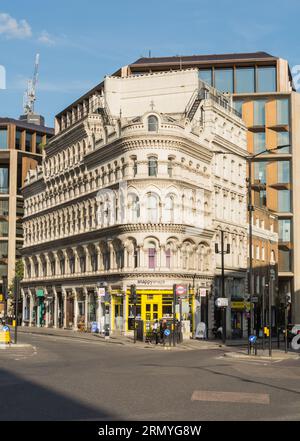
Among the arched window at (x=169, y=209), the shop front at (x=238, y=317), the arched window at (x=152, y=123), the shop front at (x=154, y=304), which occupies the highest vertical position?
the arched window at (x=152, y=123)

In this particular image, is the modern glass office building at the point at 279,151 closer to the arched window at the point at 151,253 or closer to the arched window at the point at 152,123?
the arched window at the point at 152,123

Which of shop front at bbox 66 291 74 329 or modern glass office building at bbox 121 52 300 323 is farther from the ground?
modern glass office building at bbox 121 52 300 323

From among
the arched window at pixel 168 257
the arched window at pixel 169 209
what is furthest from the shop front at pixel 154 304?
the arched window at pixel 169 209

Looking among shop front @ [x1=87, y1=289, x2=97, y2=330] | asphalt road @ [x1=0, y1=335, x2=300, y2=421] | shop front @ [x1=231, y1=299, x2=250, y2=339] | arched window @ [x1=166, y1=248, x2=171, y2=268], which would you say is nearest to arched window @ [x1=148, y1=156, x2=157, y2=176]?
arched window @ [x1=166, y1=248, x2=171, y2=268]

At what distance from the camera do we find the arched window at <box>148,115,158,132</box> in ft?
191

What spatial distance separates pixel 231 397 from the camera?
666 inches

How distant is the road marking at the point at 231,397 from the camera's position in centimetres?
1628

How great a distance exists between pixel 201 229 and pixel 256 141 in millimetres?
33918

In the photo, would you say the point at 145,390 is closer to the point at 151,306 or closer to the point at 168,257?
the point at 151,306

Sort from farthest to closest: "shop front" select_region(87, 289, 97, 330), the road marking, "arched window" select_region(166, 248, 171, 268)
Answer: "shop front" select_region(87, 289, 97, 330) < "arched window" select_region(166, 248, 171, 268) < the road marking

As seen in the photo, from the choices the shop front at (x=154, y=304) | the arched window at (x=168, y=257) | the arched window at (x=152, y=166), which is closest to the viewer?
the shop front at (x=154, y=304)

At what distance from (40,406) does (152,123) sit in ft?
149

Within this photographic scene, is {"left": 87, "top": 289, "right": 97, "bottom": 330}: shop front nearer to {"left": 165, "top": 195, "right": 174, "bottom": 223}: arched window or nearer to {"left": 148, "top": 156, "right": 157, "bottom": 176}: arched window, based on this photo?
{"left": 165, "top": 195, "right": 174, "bottom": 223}: arched window

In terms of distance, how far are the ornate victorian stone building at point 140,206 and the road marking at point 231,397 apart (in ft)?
102
